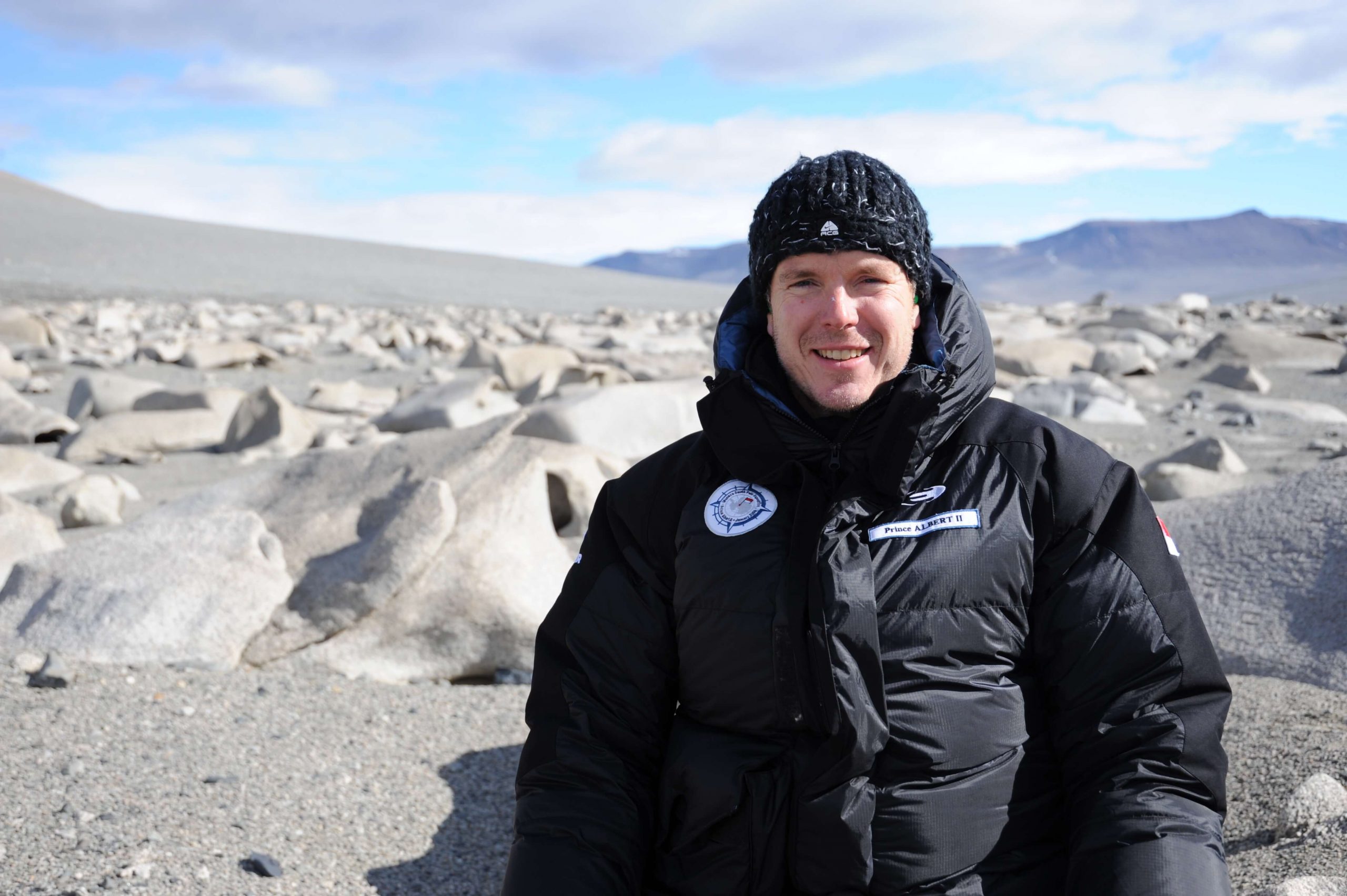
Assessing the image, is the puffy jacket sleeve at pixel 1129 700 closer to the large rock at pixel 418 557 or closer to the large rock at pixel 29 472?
the large rock at pixel 418 557

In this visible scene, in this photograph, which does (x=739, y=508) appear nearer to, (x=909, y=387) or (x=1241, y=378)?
(x=909, y=387)

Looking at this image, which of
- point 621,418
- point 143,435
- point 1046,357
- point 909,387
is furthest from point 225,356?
point 909,387

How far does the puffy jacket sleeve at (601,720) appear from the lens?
201 cm

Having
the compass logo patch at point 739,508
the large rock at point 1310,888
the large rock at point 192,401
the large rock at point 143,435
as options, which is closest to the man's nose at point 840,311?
the compass logo patch at point 739,508

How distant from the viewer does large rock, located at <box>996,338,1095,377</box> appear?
11461 millimetres

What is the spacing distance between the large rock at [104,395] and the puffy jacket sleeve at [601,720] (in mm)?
7501

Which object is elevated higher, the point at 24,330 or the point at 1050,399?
the point at 24,330

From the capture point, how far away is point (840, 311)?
205 centimetres

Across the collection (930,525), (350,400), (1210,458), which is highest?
(930,525)

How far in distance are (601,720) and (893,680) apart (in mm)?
514

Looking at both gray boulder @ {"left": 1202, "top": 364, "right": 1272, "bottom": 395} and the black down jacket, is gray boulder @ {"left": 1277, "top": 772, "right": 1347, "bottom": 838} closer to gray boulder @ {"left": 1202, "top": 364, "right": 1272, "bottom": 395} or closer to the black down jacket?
the black down jacket

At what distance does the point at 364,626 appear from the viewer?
159 inches

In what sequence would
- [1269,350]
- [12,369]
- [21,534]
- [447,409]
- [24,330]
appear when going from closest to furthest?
[21,534] < [447,409] < [12,369] < [1269,350] < [24,330]

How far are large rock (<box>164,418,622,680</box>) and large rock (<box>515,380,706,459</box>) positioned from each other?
1.13 metres
